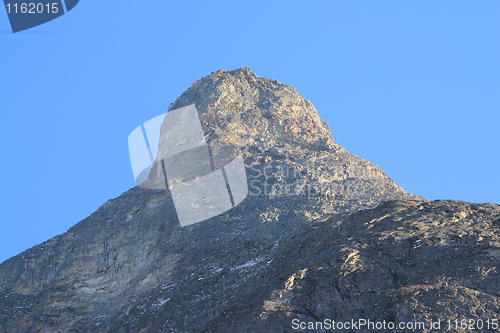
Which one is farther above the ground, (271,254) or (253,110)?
(253,110)

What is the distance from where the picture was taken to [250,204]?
32.8 meters

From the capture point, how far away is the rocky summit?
813 inches

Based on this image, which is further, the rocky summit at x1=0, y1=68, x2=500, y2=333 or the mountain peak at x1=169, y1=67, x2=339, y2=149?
the mountain peak at x1=169, y1=67, x2=339, y2=149

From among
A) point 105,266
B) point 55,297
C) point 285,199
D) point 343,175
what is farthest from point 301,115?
point 55,297

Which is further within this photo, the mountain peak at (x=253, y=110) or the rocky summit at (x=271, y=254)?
the mountain peak at (x=253, y=110)

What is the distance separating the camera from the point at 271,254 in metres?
26.6

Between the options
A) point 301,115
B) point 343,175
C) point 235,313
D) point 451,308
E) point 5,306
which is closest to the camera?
point 451,308

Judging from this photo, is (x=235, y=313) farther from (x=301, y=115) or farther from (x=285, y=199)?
(x=301, y=115)

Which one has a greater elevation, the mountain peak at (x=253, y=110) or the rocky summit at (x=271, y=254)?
the mountain peak at (x=253, y=110)

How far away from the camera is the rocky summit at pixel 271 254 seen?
2064 cm

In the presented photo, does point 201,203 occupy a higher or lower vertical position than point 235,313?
higher

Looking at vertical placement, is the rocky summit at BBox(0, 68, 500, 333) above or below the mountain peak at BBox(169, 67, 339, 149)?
below

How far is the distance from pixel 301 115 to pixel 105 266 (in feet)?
49.0

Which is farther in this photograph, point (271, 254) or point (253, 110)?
point (253, 110)
